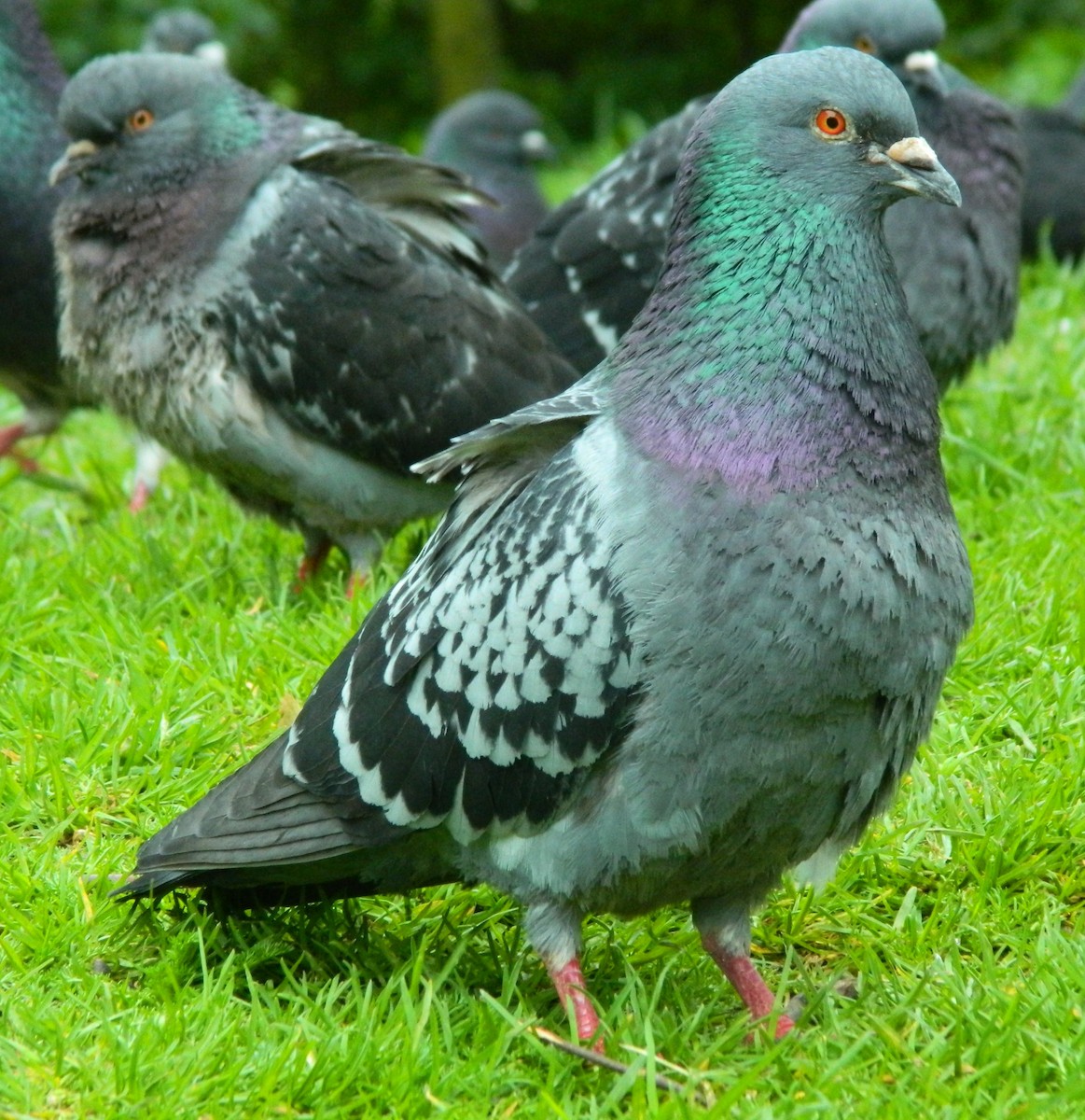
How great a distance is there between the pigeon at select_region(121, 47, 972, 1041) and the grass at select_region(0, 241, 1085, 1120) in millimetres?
217

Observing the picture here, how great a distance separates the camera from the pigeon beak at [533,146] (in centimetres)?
980

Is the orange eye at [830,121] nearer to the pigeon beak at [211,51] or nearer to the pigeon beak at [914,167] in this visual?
the pigeon beak at [914,167]

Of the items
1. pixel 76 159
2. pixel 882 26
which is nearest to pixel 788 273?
pixel 76 159

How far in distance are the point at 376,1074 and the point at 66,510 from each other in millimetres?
3583

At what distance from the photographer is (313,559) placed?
5402 millimetres

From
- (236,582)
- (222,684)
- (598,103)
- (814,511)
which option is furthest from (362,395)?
(598,103)

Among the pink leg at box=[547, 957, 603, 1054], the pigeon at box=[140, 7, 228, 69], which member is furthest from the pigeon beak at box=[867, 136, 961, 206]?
the pigeon at box=[140, 7, 228, 69]

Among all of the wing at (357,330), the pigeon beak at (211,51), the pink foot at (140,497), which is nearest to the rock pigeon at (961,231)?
the wing at (357,330)

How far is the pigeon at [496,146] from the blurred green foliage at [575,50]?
227 cm

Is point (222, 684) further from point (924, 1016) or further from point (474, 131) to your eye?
point (474, 131)

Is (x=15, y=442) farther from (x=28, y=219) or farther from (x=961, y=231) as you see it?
(x=961, y=231)

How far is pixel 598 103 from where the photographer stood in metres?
12.9

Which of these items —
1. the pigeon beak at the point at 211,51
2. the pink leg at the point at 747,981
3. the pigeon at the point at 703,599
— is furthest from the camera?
the pigeon beak at the point at 211,51

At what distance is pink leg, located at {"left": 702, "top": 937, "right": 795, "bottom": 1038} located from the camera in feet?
10.6
